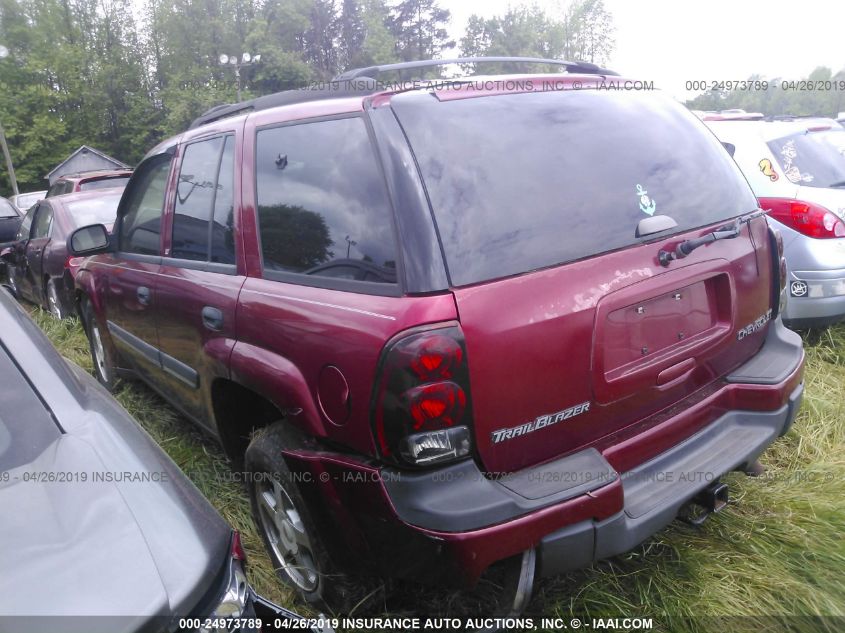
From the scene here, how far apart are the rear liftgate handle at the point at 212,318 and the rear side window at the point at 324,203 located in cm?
33

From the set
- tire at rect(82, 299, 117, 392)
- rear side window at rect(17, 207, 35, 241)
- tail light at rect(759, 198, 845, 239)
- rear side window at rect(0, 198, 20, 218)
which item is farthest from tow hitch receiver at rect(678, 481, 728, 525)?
rear side window at rect(0, 198, 20, 218)

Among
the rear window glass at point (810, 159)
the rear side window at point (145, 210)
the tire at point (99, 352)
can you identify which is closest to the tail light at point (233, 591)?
the rear side window at point (145, 210)

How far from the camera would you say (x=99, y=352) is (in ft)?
15.5

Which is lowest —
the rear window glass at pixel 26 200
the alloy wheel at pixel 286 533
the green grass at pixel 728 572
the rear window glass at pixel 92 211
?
the rear window glass at pixel 26 200

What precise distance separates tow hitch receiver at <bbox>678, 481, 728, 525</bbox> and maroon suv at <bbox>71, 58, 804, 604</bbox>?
0.05 feet

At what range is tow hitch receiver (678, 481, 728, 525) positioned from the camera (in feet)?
7.07

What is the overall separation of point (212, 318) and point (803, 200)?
12.8 feet

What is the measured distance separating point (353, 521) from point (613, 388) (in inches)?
35.8

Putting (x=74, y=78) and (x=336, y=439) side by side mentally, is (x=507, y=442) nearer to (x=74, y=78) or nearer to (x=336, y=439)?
(x=336, y=439)

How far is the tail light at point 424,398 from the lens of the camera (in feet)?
5.69

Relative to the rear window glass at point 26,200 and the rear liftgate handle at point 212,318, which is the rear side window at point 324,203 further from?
the rear window glass at point 26,200

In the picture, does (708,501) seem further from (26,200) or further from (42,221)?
(26,200)

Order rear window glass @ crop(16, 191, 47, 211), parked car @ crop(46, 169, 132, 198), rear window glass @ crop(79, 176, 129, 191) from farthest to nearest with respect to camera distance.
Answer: rear window glass @ crop(16, 191, 47, 211), rear window glass @ crop(79, 176, 129, 191), parked car @ crop(46, 169, 132, 198)

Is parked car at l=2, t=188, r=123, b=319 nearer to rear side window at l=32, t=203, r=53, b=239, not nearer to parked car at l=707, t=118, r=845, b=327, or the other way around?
rear side window at l=32, t=203, r=53, b=239
